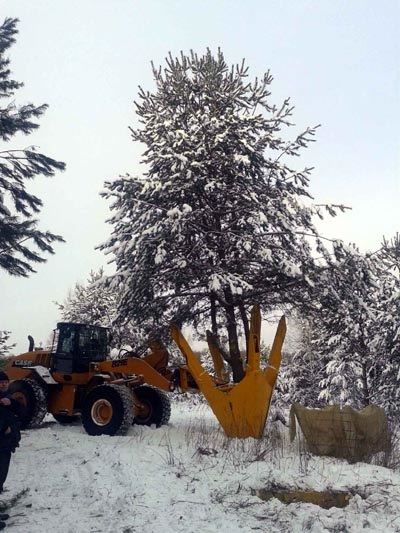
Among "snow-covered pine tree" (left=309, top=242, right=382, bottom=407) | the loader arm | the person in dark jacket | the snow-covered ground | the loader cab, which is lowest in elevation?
the snow-covered ground

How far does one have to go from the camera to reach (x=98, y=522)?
18.4 feet

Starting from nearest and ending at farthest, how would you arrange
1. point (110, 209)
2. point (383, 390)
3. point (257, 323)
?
point (257, 323)
point (110, 209)
point (383, 390)

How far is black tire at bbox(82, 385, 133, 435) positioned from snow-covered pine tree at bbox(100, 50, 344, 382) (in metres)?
2.42

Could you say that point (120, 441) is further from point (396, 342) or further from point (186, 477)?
point (396, 342)

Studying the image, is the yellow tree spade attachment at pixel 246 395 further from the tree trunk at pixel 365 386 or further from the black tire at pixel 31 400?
the tree trunk at pixel 365 386

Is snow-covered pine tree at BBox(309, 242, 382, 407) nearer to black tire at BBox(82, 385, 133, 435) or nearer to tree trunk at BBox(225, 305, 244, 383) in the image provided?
tree trunk at BBox(225, 305, 244, 383)

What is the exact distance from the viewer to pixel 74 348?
12453 millimetres

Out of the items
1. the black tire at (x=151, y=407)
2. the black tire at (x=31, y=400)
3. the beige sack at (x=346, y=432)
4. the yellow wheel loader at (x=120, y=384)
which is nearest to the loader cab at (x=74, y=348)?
the yellow wheel loader at (x=120, y=384)

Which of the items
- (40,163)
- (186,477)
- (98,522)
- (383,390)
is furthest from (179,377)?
(383,390)

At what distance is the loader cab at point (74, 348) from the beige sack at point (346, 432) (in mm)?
6334

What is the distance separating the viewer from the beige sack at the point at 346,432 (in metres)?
8.24

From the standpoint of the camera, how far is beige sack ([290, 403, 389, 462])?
824 cm

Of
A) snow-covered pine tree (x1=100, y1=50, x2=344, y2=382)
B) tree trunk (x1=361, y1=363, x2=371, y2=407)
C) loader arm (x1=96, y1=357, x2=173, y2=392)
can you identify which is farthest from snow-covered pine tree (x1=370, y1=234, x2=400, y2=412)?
loader arm (x1=96, y1=357, x2=173, y2=392)

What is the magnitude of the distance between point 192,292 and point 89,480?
6417 millimetres
